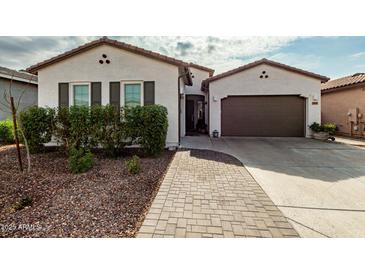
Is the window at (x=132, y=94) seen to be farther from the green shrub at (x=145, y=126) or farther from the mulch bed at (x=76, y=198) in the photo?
the mulch bed at (x=76, y=198)

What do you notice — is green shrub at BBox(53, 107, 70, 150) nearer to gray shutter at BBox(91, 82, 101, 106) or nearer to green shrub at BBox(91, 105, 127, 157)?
green shrub at BBox(91, 105, 127, 157)

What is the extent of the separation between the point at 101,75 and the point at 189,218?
24.4ft

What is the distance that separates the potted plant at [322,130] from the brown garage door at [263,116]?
65 cm

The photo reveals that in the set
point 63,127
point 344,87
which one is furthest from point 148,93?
point 344,87

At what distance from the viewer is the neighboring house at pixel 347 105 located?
38.9ft

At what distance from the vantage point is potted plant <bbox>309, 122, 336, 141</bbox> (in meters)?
10.5

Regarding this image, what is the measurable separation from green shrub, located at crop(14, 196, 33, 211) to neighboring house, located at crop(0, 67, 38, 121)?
8.67 meters

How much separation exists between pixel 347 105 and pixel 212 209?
14518 millimetres

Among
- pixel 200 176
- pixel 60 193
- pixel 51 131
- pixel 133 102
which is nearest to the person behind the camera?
pixel 60 193

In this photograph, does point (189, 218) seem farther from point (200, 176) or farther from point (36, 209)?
point (36, 209)

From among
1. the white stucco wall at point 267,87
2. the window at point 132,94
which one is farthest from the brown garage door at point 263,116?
the window at point 132,94
